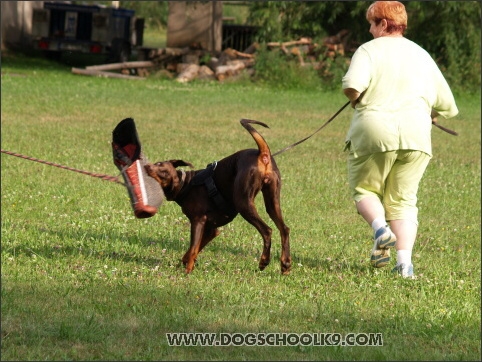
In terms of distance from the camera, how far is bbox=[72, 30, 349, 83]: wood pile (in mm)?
28562

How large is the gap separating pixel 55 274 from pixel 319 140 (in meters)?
10.3

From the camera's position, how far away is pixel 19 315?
5641mm

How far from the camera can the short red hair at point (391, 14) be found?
6.95 meters

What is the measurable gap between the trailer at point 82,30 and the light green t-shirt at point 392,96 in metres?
26.1

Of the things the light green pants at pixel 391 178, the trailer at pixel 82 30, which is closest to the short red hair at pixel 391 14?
the light green pants at pixel 391 178

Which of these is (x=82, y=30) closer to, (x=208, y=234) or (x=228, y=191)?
(x=208, y=234)

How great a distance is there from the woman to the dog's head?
1.31m

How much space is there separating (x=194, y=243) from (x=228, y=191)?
0.45 m

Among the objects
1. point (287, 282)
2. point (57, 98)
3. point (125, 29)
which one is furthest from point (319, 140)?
point (125, 29)

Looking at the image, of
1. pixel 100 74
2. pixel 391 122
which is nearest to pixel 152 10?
pixel 100 74

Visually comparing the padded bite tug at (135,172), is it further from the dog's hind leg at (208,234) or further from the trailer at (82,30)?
the trailer at (82,30)

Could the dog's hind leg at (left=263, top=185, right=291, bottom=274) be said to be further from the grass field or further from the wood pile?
the wood pile

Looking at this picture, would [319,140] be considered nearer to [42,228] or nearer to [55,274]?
[42,228]

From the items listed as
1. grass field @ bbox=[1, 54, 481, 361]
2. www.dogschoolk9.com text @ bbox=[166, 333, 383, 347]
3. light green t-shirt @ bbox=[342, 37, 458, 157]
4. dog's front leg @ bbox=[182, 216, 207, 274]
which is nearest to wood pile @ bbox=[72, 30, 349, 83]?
grass field @ bbox=[1, 54, 481, 361]
